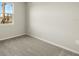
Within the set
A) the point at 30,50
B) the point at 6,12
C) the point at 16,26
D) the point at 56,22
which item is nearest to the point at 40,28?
the point at 56,22

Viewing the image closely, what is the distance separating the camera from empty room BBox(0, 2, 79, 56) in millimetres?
2705

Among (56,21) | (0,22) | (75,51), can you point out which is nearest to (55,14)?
(56,21)

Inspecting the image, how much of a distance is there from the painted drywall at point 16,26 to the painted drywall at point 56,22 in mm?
291

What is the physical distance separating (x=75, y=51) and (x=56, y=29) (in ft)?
2.90

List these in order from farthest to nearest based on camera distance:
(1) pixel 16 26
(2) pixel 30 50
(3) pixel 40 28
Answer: (1) pixel 16 26
(3) pixel 40 28
(2) pixel 30 50

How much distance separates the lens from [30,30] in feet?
13.9

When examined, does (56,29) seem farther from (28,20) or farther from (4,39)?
(4,39)

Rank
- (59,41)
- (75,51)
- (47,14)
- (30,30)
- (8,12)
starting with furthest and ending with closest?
(30,30) < (8,12) < (47,14) < (59,41) < (75,51)

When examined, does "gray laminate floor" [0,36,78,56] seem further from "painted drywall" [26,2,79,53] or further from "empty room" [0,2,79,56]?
"painted drywall" [26,2,79,53]

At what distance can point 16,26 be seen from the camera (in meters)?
4.06

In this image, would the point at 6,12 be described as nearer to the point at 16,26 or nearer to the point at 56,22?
the point at 16,26

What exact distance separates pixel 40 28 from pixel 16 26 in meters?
1.03

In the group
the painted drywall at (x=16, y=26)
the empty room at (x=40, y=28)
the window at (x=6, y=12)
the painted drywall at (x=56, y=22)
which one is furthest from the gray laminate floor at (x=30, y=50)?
the window at (x=6, y=12)

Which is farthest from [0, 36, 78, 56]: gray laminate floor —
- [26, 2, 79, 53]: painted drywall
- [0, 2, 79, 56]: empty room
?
[26, 2, 79, 53]: painted drywall
